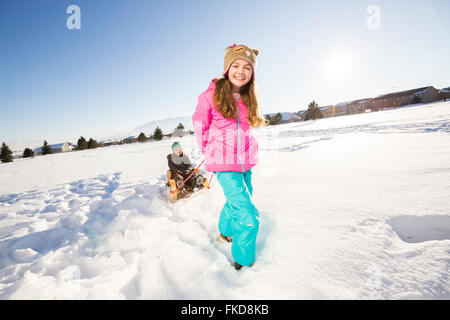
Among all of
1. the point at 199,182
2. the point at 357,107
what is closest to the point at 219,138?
the point at 199,182

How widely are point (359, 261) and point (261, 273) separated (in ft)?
2.20

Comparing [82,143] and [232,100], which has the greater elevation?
[82,143]

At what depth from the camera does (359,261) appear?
1.32 m

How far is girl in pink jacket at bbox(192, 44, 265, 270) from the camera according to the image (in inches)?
58.7

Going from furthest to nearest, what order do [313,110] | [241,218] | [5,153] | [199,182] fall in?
1. [313,110]
2. [5,153]
3. [199,182]
4. [241,218]

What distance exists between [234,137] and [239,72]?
59cm

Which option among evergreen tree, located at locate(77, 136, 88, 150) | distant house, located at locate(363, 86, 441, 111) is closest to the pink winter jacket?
evergreen tree, located at locate(77, 136, 88, 150)

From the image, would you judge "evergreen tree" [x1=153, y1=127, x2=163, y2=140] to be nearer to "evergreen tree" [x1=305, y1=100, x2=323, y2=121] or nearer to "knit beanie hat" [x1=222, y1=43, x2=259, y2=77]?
"evergreen tree" [x1=305, y1=100, x2=323, y2=121]

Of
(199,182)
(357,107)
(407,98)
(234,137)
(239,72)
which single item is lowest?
(199,182)

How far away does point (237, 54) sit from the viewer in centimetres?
171

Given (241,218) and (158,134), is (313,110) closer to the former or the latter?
(158,134)

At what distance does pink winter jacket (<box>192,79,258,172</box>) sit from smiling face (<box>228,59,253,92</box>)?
0.20m

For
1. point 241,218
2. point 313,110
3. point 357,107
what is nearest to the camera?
point 241,218
